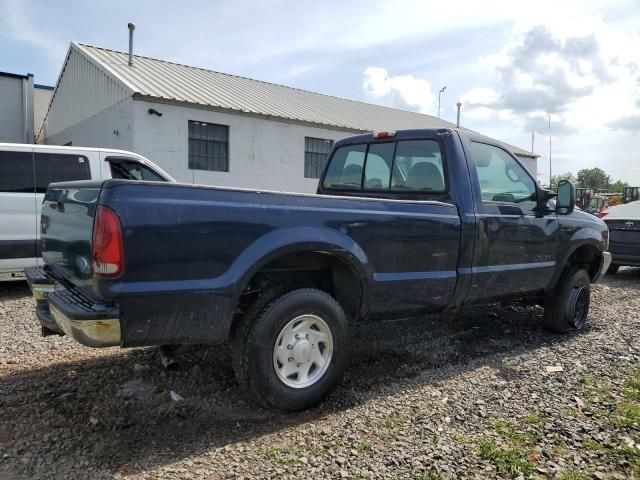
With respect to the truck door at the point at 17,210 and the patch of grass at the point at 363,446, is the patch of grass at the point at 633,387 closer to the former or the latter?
the patch of grass at the point at 363,446

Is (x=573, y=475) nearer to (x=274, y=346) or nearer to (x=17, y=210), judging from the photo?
(x=274, y=346)

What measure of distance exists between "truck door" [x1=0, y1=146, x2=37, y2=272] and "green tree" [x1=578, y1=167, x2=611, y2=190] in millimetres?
109894

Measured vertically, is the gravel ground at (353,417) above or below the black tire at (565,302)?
below

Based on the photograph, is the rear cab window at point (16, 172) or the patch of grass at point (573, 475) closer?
the patch of grass at point (573, 475)

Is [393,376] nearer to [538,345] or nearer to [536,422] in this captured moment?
[536,422]

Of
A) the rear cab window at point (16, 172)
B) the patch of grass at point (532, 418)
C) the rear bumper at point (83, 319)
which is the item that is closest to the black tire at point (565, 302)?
the patch of grass at point (532, 418)

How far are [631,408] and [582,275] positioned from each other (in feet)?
7.57

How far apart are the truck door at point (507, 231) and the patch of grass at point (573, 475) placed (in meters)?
1.77

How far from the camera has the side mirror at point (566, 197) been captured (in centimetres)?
502

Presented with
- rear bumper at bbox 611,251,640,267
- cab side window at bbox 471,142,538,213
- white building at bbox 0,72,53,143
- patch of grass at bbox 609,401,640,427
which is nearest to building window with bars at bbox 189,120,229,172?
white building at bbox 0,72,53,143

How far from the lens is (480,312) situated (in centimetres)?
635

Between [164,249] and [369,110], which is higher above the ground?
[369,110]

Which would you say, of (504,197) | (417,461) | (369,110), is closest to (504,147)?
(504,197)

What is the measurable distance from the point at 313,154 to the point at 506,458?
54.2 ft
